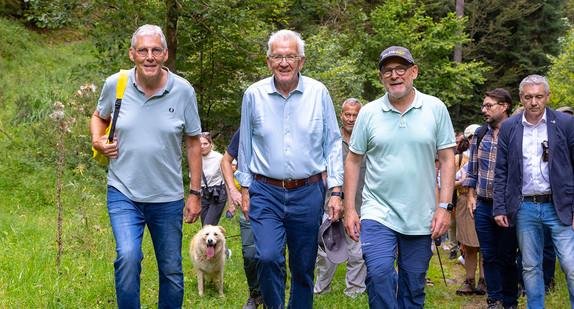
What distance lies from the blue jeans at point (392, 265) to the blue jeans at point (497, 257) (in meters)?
2.44

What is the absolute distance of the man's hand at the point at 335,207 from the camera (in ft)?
14.7

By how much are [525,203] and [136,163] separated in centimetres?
364

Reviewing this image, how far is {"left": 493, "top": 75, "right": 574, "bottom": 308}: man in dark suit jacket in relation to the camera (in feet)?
16.9

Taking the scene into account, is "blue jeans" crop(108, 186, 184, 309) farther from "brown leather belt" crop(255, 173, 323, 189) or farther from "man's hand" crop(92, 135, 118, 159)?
"brown leather belt" crop(255, 173, 323, 189)

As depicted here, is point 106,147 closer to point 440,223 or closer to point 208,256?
point 440,223

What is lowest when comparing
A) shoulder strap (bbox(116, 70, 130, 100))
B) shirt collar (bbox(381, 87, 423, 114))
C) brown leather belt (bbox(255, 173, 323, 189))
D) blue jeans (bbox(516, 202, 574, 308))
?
blue jeans (bbox(516, 202, 574, 308))

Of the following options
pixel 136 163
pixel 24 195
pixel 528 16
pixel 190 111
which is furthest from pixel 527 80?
pixel 528 16

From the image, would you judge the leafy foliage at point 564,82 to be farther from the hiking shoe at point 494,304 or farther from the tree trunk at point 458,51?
the tree trunk at point 458,51

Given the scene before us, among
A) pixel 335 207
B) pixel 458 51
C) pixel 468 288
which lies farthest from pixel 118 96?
pixel 458 51

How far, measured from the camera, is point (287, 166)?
14.1 ft

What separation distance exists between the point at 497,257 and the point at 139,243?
13.9 ft

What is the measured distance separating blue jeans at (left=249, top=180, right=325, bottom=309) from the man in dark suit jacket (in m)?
2.16

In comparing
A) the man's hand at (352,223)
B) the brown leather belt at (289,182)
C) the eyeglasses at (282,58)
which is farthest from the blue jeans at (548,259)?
the eyeglasses at (282,58)

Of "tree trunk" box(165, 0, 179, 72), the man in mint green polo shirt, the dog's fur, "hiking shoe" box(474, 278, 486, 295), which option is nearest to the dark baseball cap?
the man in mint green polo shirt
